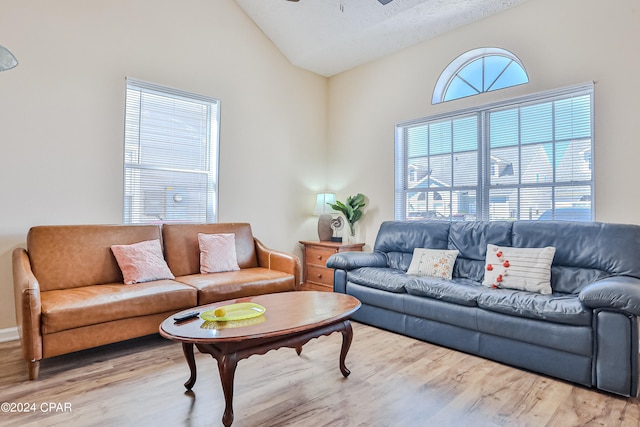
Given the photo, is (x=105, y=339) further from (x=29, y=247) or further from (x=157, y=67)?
(x=157, y=67)

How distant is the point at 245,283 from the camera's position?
3336mm

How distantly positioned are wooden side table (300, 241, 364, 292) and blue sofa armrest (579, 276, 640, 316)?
260 centimetres

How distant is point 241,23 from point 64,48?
1.95 m

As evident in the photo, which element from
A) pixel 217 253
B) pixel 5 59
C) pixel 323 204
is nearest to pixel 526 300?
pixel 217 253

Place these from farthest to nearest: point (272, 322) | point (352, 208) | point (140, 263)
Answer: point (352, 208) → point (140, 263) → point (272, 322)

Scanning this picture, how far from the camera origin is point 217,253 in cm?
376

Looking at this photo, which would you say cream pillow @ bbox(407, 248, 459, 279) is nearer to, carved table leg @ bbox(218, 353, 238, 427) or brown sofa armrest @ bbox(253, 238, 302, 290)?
brown sofa armrest @ bbox(253, 238, 302, 290)

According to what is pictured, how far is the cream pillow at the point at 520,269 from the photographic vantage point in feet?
9.26

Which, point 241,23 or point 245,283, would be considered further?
point 241,23

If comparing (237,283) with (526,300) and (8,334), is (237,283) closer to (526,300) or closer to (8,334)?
(8,334)

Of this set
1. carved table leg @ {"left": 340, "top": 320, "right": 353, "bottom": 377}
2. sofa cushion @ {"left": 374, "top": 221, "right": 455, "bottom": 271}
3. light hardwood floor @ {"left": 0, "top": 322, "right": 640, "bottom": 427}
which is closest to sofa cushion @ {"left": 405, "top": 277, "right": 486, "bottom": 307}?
light hardwood floor @ {"left": 0, "top": 322, "right": 640, "bottom": 427}

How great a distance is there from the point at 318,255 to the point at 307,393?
2554 mm

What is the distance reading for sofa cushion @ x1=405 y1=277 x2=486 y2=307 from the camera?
279 cm

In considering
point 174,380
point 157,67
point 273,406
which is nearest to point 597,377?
point 273,406
